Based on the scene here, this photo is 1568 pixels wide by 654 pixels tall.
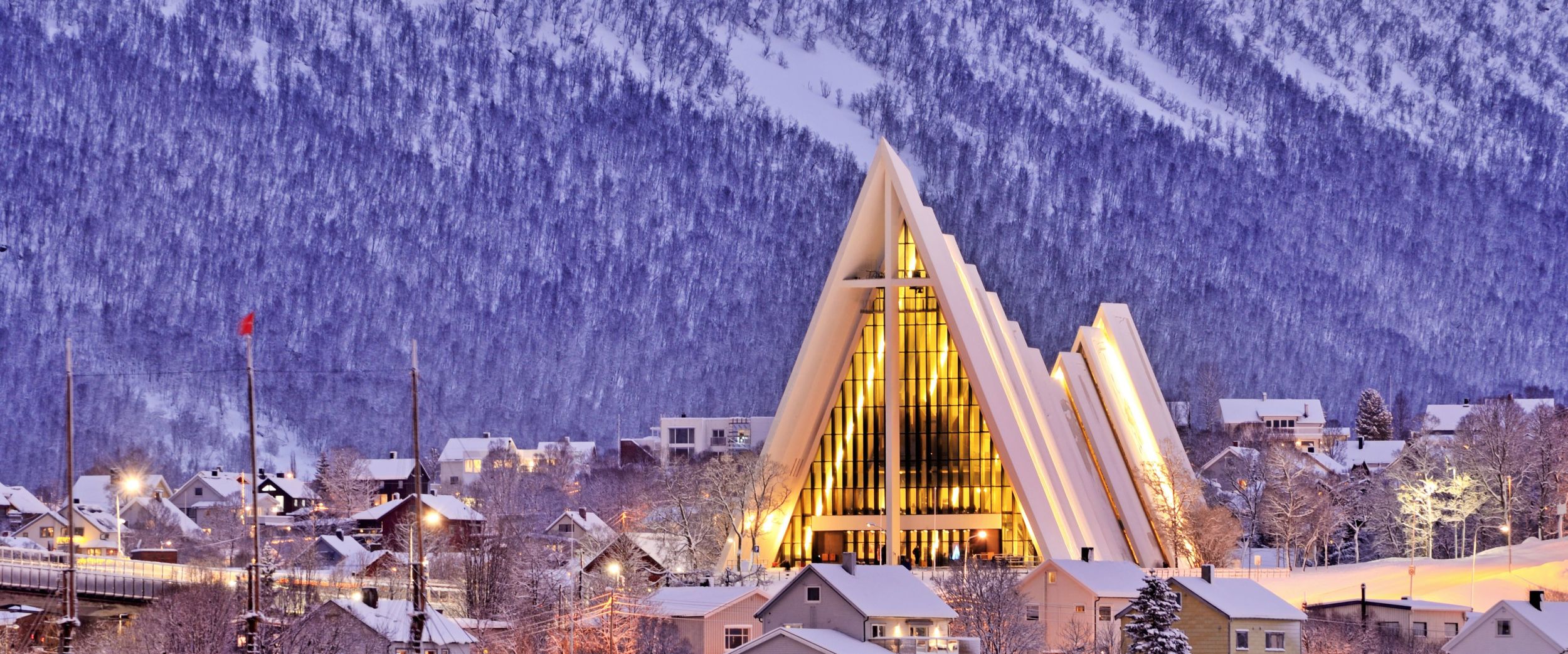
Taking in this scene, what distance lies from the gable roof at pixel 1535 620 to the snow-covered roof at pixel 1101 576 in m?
8.63

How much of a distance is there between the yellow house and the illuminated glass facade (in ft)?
81.6

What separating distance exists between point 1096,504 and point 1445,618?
18.9m

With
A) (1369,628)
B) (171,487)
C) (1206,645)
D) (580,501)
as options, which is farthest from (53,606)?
(171,487)

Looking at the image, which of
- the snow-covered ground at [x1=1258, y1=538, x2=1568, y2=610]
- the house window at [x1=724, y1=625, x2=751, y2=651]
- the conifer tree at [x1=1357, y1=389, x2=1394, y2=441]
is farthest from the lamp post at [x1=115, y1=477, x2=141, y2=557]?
the conifer tree at [x1=1357, y1=389, x2=1394, y2=441]

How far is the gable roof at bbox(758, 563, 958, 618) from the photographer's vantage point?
48.0 meters

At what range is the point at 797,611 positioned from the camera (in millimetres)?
48312

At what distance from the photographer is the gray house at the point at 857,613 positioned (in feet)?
156

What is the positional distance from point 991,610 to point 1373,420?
284 feet

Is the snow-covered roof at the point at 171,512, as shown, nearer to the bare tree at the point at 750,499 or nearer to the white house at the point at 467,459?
the bare tree at the point at 750,499

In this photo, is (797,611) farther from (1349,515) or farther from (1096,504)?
(1349,515)

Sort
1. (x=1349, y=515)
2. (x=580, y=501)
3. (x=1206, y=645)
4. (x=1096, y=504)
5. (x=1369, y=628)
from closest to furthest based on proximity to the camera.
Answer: (x=1206, y=645) → (x=1369, y=628) → (x=1096, y=504) → (x=1349, y=515) → (x=580, y=501)

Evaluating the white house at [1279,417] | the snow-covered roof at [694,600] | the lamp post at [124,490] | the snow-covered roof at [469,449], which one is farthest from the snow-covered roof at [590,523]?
the white house at [1279,417]

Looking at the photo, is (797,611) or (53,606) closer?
(797,611)

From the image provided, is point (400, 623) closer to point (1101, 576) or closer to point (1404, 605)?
point (1101, 576)
